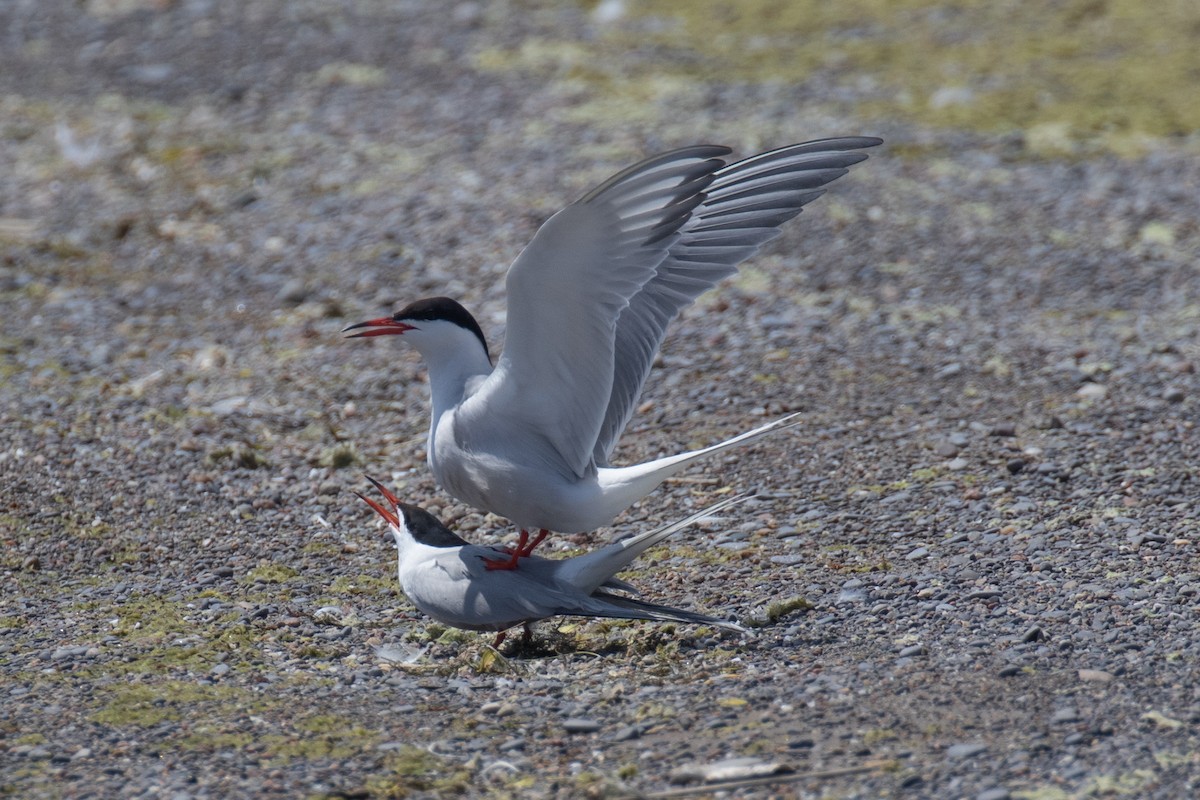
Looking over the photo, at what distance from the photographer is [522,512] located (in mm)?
4148

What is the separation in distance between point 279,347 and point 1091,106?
5.23m

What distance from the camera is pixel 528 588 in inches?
153

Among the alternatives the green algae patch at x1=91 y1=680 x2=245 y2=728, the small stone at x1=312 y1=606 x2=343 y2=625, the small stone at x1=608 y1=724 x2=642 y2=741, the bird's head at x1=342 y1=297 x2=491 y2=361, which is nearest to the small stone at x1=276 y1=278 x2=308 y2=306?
the bird's head at x1=342 y1=297 x2=491 y2=361

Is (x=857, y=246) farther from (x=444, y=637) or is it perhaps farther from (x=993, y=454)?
(x=444, y=637)

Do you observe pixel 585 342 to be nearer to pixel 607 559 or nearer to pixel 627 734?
pixel 607 559

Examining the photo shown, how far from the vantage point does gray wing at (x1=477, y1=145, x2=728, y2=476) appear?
140 inches

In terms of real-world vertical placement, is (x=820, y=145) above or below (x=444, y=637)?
above

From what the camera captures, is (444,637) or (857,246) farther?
(857,246)

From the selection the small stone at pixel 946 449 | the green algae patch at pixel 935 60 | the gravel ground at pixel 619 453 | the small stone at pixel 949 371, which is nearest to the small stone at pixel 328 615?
the gravel ground at pixel 619 453

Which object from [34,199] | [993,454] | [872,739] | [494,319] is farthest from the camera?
[34,199]

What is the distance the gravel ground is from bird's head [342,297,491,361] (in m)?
0.79

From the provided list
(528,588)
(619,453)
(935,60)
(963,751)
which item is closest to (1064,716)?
(963,751)

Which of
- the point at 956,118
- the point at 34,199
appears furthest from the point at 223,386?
the point at 956,118

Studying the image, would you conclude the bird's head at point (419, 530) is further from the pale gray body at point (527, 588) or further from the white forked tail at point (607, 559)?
the white forked tail at point (607, 559)
